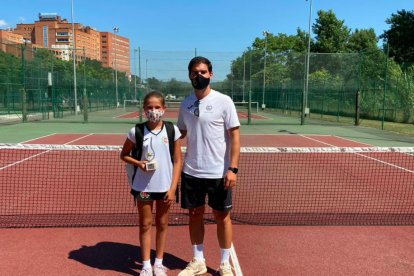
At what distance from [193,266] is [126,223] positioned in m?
1.64

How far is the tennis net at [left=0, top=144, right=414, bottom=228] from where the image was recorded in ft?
17.8

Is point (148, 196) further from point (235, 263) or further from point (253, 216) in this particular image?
point (253, 216)

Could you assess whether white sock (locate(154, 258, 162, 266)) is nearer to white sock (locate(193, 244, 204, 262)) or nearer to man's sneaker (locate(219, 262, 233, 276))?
white sock (locate(193, 244, 204, 262))

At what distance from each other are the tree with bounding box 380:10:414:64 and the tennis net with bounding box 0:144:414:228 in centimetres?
2821

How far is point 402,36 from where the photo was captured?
34.6 metres

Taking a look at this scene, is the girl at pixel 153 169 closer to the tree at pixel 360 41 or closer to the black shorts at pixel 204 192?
the black shorts at pixel 204 192

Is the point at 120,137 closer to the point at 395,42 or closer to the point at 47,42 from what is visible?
the point at 395,42

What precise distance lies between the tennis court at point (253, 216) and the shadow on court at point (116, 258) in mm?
10

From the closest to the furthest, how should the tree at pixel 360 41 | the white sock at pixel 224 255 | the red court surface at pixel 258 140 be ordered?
the white sock at pixel 224 255
the red court surface at pixel 258 140
the tree at pixel 360 41

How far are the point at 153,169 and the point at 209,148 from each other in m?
0.53

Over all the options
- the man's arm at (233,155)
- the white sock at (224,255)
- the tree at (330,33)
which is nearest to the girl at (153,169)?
the man's arm at (233,155)

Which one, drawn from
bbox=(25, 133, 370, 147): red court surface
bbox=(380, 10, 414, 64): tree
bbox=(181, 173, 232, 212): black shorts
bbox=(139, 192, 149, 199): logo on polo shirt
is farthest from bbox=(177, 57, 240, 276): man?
bbox=(380, 10, 414, 64): tree

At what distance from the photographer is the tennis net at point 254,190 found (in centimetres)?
541

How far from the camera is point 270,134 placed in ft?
55.1
